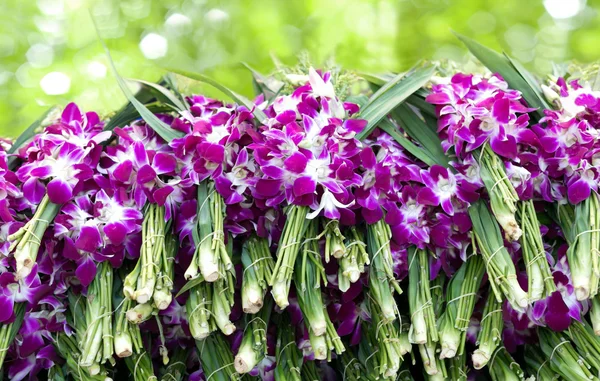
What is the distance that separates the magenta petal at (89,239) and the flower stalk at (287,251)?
0.60 feet

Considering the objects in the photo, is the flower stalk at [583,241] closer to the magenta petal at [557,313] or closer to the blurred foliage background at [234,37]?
the magenta petal at [557,313]

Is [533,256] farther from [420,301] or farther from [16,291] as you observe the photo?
[16,291]

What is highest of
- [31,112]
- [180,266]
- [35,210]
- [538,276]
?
[31,112]

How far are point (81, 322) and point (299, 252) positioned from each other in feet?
0.81

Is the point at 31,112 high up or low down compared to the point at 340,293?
up

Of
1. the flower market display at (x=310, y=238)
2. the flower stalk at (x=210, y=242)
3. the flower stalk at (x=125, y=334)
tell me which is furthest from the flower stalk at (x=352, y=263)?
the flower stalk at (x=125, y=334)

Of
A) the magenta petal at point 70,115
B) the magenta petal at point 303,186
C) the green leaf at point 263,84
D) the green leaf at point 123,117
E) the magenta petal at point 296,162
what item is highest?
the green leaf at point 263,84

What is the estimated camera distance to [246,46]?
1.18m

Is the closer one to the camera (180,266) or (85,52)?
(180,266)

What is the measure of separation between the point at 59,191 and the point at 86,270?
0.09 metres

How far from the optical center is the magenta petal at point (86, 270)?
61cm

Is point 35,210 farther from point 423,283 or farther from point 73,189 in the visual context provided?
point 423,283

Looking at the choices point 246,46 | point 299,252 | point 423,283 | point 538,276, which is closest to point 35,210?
point 299,252

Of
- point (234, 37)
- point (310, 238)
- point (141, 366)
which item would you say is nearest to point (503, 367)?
point (310, 238)
